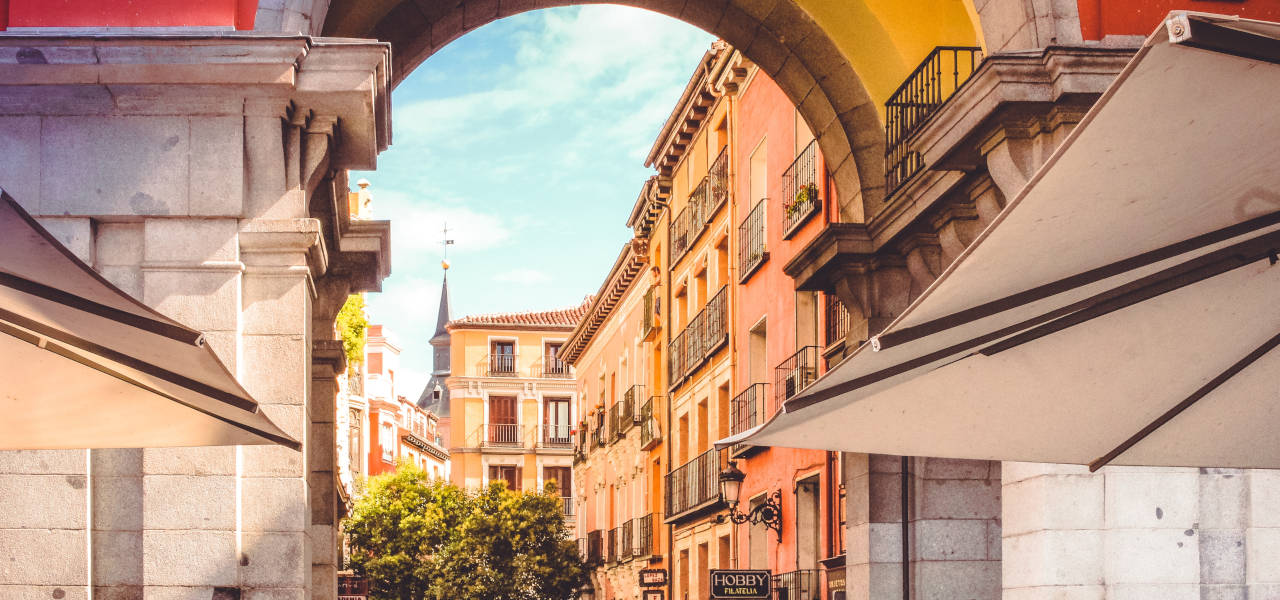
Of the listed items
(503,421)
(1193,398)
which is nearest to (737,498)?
(1193,398)

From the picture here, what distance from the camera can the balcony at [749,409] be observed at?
955 inches

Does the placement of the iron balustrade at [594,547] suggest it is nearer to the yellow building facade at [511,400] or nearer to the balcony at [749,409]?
the balcony at [749,409]

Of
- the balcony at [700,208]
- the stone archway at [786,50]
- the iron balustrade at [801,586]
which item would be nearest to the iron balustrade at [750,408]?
the iron balustrade at [801,586]

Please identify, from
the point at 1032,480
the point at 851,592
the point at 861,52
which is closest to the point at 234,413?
the point at 1032,480

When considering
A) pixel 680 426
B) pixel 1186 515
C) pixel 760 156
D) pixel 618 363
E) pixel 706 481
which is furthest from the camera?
pixel 618 363

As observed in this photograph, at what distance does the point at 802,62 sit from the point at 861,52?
2.03 ft

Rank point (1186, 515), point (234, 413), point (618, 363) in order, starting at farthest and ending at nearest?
point (618, 363), point (1186, 515), point (234, 413)

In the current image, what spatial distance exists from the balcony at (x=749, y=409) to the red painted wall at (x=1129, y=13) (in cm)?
1421

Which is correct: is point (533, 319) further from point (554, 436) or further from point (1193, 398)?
point (1193, 398)

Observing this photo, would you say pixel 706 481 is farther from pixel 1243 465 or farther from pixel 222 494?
pixel 1243 465

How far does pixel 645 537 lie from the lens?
38594 millimetres

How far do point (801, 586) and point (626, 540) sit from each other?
67.3 feet

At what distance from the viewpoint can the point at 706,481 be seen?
29.5m

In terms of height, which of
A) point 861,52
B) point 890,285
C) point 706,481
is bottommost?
point 706,481
